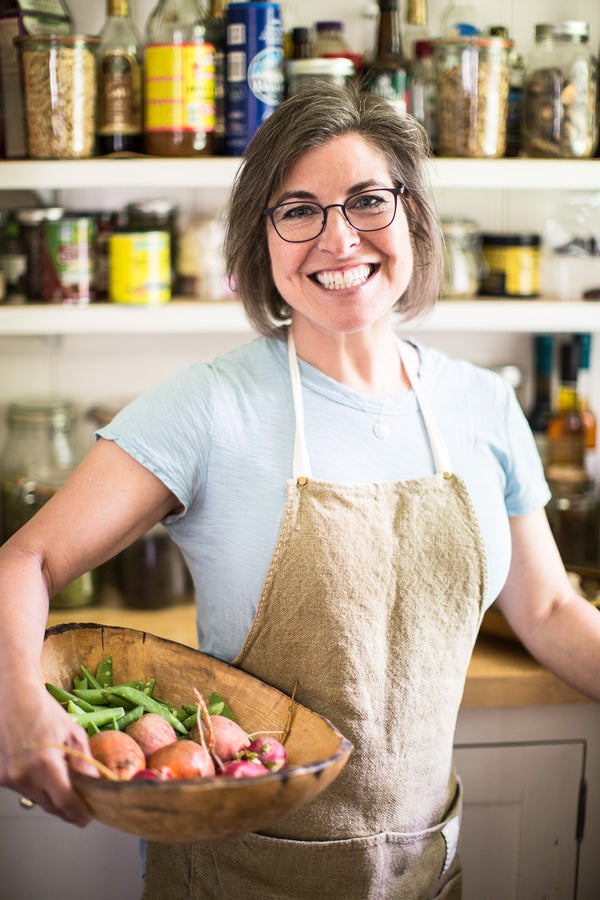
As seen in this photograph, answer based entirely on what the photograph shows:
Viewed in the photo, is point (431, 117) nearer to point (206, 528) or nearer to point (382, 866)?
point (206, 528)

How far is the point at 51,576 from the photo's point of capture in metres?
0.87

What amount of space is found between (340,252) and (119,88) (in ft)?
2.29

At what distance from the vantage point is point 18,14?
141 centimetres

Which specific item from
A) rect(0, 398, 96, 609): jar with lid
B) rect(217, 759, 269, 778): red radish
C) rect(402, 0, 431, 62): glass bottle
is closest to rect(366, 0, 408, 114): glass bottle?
rect(402, 0, 431, 62): glass bottle

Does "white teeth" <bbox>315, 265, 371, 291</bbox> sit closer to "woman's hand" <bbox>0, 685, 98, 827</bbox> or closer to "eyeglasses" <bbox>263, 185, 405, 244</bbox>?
"eyeglasses" <bbox>263, 185, 405, 244</bbox>

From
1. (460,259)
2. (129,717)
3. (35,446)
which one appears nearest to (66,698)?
(129,717)

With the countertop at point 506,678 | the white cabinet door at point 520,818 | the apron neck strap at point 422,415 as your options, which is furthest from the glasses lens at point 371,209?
the white cabinet door at point 520,818

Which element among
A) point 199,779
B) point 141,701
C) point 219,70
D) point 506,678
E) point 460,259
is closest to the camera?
point 199,779

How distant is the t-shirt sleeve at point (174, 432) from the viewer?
0.91 metres

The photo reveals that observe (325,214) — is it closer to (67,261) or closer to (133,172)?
(133,172)

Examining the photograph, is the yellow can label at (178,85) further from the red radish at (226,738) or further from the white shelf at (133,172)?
the red radish at (226,738)

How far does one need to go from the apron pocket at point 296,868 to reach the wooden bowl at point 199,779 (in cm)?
19

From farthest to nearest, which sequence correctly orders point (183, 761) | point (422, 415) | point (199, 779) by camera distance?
point (422, 415) → point (183, 761) → point (199, 779)

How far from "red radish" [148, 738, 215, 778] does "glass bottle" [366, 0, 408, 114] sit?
1.08 meters
